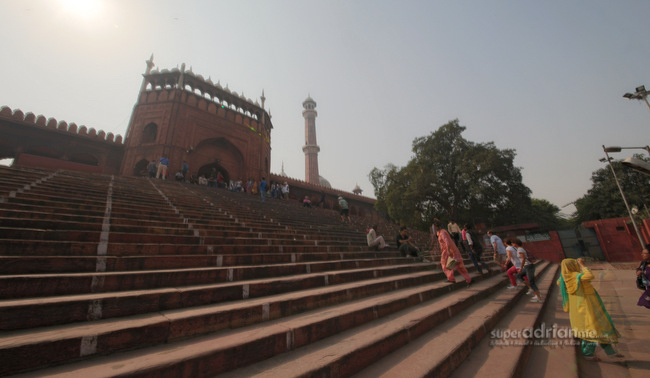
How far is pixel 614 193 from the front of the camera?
23000mm

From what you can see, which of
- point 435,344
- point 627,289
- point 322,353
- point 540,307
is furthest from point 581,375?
point 627,289

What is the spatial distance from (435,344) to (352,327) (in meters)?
0.80

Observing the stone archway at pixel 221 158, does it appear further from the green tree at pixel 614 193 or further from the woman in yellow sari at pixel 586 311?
the green tree at pixel 614 193

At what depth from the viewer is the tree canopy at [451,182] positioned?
18047 mm

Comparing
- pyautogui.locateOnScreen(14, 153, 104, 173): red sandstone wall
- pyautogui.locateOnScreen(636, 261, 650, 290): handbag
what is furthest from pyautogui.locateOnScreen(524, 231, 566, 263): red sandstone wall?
pyautogui.locateOnScreen(14, 153, 104, 173): red sandstone wall

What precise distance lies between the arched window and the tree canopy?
54.4ft

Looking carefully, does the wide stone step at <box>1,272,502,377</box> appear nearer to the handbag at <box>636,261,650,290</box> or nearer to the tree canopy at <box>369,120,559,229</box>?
the handbag at <box>636,261,650,290</box>

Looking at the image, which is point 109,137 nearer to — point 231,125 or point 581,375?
point 231,125

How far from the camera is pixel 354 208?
25.6 m

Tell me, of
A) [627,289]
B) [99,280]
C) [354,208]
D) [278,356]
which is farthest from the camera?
[354,208]

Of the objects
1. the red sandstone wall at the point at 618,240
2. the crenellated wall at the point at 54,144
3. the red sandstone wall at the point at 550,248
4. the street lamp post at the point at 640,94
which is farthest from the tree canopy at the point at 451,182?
the crenellated wall at the point at 54,144

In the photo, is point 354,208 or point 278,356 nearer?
point 278,356

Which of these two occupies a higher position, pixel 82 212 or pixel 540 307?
pixel 82 212

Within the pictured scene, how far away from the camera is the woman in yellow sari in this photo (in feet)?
8.90
